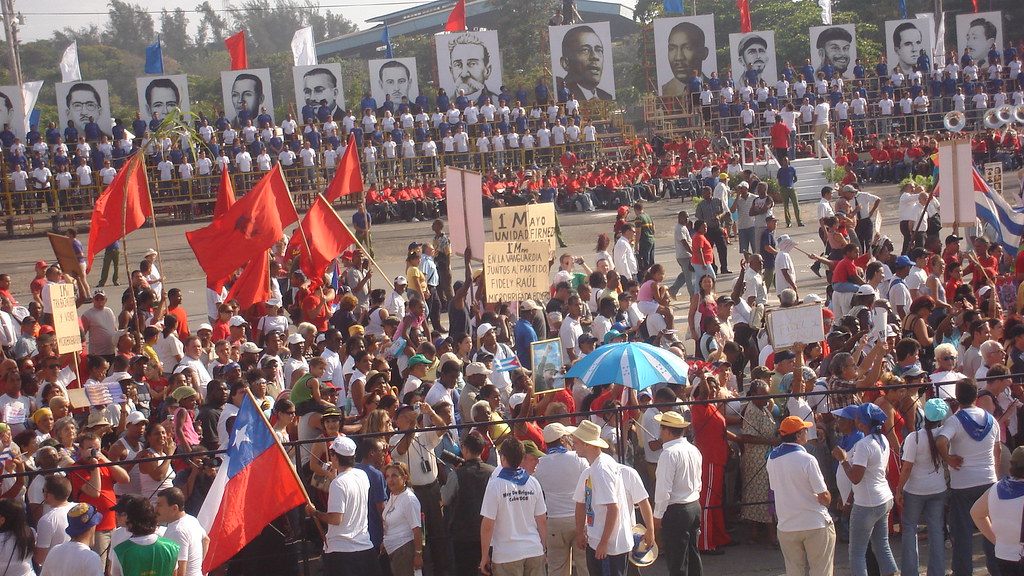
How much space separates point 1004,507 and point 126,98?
95577 mm

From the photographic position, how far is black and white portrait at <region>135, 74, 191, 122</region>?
3469 centimetres

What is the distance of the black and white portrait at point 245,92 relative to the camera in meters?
35.0

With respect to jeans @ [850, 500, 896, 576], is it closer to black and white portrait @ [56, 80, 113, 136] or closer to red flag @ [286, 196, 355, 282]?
red flag @ [286, 196, 355, 282]

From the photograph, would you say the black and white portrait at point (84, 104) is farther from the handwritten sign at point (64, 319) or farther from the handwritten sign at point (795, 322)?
the handwritten sign at point (795, 322)

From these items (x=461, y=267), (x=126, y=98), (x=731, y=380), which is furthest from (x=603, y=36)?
(x=126, y=98)

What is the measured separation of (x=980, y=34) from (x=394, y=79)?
2147 cm

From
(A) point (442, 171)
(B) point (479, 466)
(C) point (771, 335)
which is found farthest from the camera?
(A) point (442, 171)

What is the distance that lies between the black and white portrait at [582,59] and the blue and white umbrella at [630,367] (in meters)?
28.6

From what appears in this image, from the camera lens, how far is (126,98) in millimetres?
94312

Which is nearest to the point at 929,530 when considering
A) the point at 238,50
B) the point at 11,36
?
the point at 11,36

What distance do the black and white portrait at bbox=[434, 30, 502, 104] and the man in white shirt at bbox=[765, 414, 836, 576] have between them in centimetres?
3103

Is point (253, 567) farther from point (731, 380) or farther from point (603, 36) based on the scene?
point (603, 36)

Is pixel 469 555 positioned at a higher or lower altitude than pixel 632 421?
lower

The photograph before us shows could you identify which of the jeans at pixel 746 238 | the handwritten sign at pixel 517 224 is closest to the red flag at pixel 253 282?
the handwritten sign at pixel 517 224
